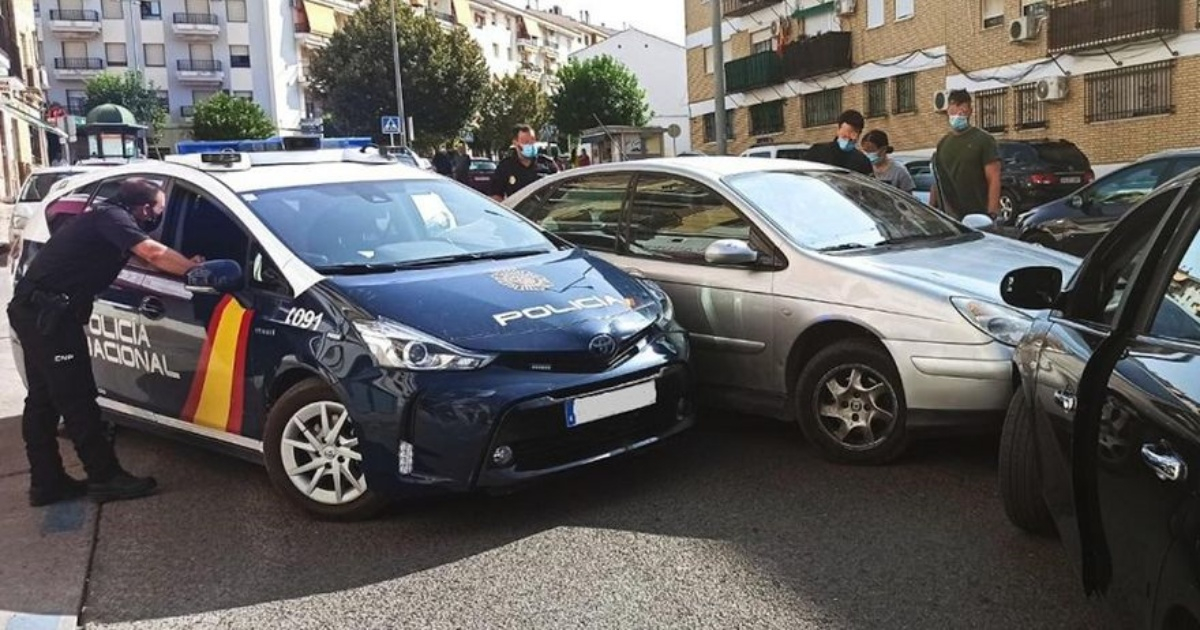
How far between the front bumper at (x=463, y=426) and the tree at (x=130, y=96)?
6597cm

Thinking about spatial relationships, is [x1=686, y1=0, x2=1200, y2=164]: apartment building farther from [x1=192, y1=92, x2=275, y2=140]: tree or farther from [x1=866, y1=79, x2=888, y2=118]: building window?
[x1=192, y1=92, x2=275, y2=140]: tree

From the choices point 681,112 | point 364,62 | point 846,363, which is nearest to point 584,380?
point 846,363

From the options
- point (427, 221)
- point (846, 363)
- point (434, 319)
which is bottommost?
point (846, 363)

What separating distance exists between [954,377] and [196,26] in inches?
2789

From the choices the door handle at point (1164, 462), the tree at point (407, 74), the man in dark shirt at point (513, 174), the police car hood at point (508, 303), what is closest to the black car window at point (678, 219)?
the police car hood at point (508, 303)

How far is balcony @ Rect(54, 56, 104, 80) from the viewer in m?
68.0

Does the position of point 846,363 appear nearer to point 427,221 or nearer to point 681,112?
point 427,221

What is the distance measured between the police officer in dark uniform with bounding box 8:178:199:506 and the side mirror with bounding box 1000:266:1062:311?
3462 millimetres

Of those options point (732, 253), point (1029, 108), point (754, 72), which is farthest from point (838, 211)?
point (754, 72)

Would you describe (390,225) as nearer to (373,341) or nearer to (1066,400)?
(373,341)

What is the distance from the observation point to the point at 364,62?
5044 cm

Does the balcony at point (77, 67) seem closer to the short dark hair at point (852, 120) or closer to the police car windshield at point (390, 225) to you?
the short dark hair at point (852, 120)

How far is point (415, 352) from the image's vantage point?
420 centimetres

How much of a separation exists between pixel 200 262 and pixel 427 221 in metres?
1.13
